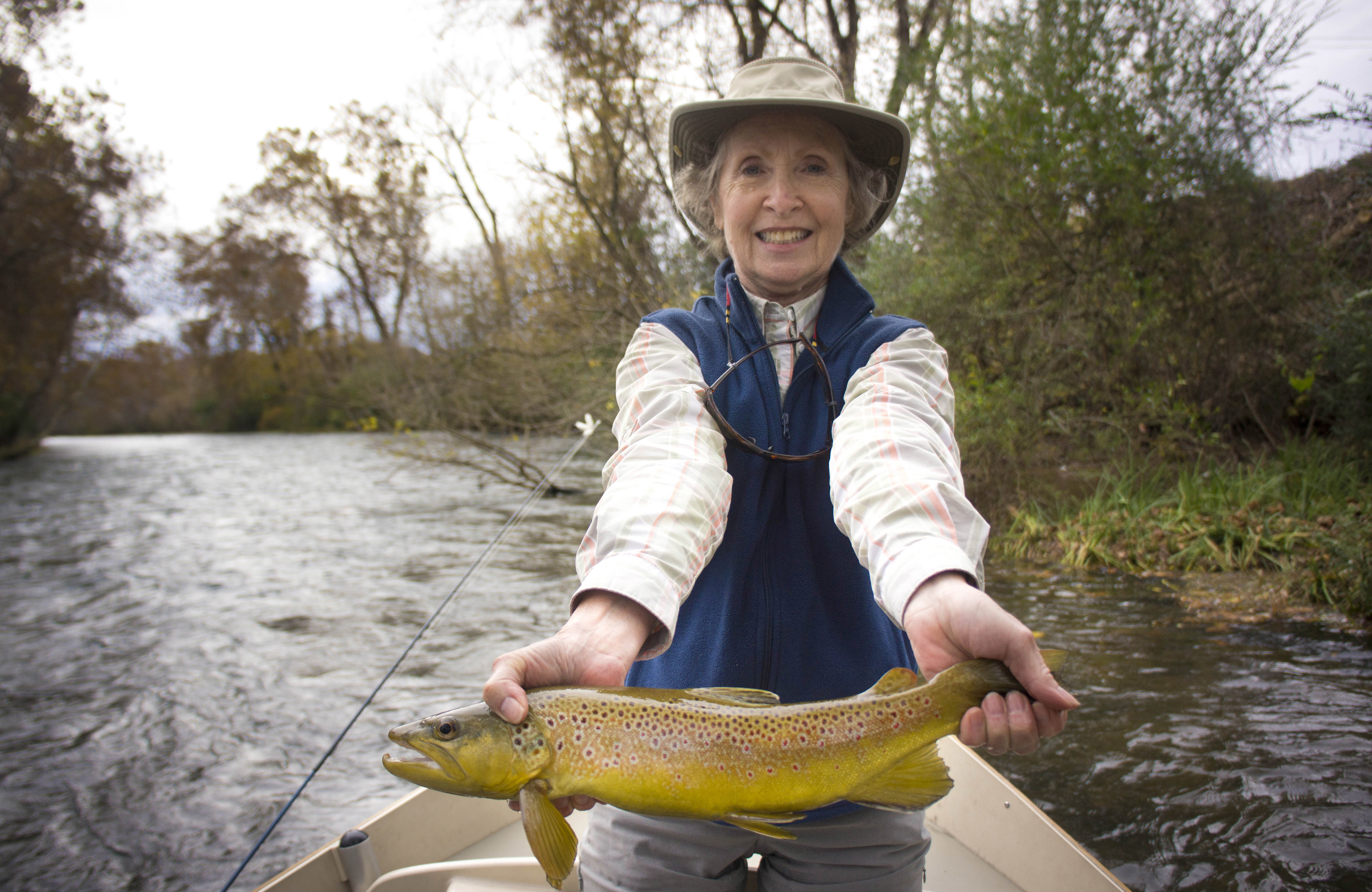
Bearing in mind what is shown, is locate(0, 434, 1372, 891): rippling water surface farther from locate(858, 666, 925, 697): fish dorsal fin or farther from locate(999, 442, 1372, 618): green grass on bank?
locate(858, 666, 925, 697): fish dorsal fin

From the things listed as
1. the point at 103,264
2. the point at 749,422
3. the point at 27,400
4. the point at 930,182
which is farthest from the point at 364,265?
the point at 749,422

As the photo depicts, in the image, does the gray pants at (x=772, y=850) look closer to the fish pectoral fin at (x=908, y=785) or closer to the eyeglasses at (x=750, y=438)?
the fish pectoral fin at (x=908, y=785)

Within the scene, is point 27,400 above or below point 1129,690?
above

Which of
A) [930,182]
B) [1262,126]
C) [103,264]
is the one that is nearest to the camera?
[1262,126]

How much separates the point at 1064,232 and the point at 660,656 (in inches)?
371

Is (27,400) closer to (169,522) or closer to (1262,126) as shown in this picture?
(169,522)

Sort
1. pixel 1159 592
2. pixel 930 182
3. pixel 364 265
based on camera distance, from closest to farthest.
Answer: pixel 1159 592 → pixel 930 182 → pixel 364 265

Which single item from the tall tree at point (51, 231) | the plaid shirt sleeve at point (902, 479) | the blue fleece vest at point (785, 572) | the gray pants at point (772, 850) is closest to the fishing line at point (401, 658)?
the gray pants at point (772, 850)

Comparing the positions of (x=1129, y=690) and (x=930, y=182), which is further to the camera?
(x=930, y=182)

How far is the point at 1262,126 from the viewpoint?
8500mm

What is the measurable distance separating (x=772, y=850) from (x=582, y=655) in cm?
67

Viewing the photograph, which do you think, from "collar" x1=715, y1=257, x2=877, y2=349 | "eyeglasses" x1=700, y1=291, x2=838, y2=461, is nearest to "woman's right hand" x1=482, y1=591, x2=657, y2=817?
"eyeglasses" x1=700, y1=291, x2=838, y2=461

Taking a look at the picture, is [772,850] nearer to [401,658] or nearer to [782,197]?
[782,197]

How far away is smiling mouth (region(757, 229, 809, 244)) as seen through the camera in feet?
→ 6.17
